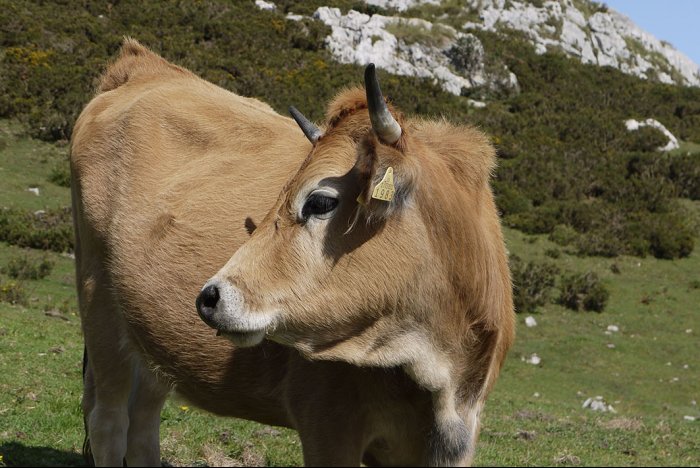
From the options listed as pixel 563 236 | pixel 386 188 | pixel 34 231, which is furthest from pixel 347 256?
pixel 563 236

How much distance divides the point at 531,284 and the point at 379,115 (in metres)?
16.8

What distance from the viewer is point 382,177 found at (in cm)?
354

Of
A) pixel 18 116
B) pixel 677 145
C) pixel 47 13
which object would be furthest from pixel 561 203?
pixel 47 13

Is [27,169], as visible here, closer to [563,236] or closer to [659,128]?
[563,236]

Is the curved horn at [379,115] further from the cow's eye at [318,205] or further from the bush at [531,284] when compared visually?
the bush at [531,284]

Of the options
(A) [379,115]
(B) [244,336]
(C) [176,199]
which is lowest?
(C) [176,199]

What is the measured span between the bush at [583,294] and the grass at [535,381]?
0.30 meters

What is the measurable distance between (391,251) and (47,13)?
1348 inches

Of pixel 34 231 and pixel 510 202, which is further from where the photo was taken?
pixel 510 202

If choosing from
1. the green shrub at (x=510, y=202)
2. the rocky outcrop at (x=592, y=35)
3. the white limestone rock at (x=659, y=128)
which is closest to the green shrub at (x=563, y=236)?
the green shrub at (x=510, y=202)

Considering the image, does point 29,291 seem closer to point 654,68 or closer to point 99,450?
point 99,450

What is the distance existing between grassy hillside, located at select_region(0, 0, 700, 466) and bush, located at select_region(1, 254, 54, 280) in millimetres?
46

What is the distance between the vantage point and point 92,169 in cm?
563

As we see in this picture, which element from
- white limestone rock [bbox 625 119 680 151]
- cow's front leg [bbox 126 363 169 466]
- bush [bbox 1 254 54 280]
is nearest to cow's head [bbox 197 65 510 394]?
cow's front leg [bbox 126 363 169 466]
